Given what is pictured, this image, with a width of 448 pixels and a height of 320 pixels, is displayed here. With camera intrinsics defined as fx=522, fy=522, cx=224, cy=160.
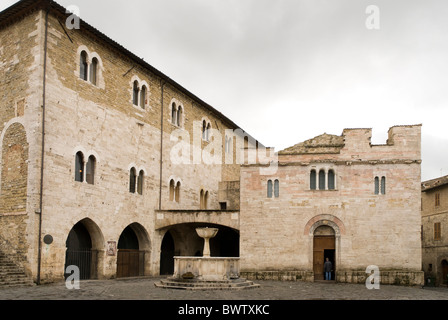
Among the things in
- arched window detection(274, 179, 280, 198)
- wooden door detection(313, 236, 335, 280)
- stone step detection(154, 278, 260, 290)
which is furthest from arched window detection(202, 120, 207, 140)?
stone step detection(154, 278, 260, 290)

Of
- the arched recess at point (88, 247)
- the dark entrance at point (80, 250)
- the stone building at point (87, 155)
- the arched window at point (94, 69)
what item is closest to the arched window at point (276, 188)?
the stone building at point (87, 155)

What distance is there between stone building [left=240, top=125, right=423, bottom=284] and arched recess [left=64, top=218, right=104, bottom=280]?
6567mm

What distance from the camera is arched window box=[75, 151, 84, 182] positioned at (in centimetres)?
2152

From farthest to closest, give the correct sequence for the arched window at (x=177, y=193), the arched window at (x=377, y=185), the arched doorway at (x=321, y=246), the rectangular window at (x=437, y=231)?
the rectangular window at (x=437, y=231)
the arched window at (x=177, y=193)
the arched doorway at (x=321, y=246)
the arched window at (x=377, y=185)

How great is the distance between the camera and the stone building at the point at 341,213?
23.7m

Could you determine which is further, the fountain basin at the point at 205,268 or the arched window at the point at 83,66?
the arched window at the point at 83,66

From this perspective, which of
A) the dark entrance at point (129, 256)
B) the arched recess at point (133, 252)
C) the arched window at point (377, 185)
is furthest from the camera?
the arched recess at point (133, 252)

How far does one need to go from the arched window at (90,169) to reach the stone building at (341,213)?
7.15 meters

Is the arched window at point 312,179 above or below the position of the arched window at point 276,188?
above

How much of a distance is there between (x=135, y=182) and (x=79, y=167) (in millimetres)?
3842

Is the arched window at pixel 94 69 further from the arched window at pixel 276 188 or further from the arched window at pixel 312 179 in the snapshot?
the arched window at pixel 312 179

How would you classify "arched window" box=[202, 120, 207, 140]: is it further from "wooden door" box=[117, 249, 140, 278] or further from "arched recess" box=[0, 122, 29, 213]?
"arched recess" box=[0, 122, 29, 213]
